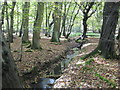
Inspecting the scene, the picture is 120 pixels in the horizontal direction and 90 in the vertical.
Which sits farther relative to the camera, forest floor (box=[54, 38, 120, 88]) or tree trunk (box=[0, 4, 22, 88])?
forest floor (box=[54, 38, 120, 88])

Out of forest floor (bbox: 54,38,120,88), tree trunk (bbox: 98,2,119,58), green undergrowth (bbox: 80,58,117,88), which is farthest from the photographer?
tree trunk (bbox: 98,2,119,58)

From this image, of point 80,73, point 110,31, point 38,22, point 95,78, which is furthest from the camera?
point 38,22

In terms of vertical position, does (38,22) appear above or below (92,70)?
above

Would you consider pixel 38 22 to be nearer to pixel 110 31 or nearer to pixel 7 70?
pixel 110 31

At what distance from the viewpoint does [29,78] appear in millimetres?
6535

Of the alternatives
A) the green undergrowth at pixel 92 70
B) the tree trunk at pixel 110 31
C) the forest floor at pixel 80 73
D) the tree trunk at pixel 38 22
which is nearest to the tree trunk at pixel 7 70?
the forest floor at pixel 80 73

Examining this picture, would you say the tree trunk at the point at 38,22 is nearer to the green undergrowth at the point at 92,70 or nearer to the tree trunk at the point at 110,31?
the tree trunk at the point at 110,31

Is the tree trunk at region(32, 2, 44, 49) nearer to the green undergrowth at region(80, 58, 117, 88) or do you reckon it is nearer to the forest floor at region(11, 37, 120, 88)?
the forest floor at region(11, 37, 120, 88)

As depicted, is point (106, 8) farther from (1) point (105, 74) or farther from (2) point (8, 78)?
(2) point (8, 78)

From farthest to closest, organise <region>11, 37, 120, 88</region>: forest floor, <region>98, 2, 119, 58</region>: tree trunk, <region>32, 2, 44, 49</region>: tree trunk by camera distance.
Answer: <region>32, 2, 44, 49</region>: tree trunk, <region>98, 2, 119, 58</region>: tree trunk, <region>11, 37, 120, 88</region>: forest floor

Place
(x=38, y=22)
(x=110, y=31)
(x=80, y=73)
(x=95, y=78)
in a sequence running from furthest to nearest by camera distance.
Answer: (x=38, y=22) < (x=110, y=31) < (x=80, y=73) < (x=95, y=78)

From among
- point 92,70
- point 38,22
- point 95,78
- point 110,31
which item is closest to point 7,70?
point 95,78

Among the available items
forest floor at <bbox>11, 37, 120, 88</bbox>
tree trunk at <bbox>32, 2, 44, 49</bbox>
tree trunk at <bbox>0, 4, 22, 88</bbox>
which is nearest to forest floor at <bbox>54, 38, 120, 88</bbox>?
forest floor at <bbox>11, 37, 120, 88</bbox>

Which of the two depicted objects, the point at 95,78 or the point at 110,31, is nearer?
the point at 95,78
